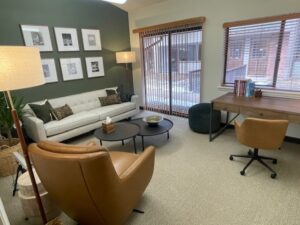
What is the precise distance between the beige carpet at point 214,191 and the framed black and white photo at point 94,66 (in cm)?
255

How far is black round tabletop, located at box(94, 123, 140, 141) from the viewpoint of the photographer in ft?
9.02

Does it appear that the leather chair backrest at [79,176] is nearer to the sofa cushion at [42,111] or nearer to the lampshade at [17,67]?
the lampshade at [17,67]

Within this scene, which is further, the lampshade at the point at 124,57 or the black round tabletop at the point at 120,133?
the lampshade at the point at 124,57

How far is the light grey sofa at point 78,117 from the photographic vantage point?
3.15 meters

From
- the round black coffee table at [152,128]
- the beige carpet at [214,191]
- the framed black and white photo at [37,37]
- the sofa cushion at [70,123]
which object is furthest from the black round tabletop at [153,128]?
the framed black and white photo at [37,37]

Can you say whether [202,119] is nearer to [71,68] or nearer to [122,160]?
[122,160]

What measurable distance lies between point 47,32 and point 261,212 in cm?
429

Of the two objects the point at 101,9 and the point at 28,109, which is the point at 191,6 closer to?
the point at 101,9

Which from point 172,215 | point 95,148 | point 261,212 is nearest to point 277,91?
point 261,212

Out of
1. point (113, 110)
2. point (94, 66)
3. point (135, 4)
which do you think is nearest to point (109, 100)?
point (113, 110)

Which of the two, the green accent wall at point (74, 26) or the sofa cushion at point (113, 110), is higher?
the green accent wall at point (74, 26)

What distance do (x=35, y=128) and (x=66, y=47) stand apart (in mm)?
1813

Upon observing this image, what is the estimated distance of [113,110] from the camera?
13.1 ft

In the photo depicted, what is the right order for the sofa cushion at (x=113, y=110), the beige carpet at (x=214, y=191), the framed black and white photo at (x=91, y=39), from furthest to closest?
the framed black and white photo at (x=91, y=39) → the sofa cushion at (x=113, y=110) → the beige carpet at (x=214, y=191)
